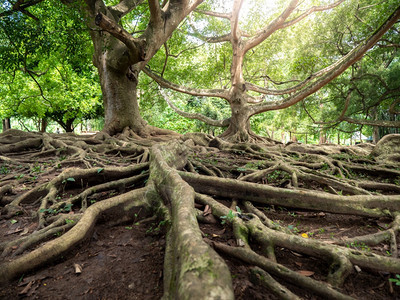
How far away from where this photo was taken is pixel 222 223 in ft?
6.47

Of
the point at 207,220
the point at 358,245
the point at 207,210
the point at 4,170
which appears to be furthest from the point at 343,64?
the point at 4,170

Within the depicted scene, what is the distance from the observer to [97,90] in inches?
570

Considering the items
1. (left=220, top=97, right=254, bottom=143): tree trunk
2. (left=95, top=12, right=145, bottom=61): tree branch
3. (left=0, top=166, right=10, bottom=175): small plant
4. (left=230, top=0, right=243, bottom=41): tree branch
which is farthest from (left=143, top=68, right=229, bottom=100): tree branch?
(left=0, top=166, right=10, bottom=175): small plant

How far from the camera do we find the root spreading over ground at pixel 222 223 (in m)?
1.34

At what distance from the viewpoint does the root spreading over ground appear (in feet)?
4.39

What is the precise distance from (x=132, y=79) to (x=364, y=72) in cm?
946

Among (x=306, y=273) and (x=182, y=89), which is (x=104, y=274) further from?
(x=182, y=89)

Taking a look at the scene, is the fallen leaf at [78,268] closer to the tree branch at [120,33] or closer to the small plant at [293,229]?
the small plant at [293,229]

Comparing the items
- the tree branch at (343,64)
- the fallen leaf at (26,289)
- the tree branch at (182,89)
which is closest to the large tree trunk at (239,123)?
the tree branch at (343,64)

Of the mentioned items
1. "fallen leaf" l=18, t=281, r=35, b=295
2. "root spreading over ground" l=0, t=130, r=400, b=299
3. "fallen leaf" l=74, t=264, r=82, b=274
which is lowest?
"fallen leaf" l=18, t=281, r=35, b=295

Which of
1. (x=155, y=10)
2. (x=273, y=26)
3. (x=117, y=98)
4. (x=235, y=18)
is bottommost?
(x=117, y=98)

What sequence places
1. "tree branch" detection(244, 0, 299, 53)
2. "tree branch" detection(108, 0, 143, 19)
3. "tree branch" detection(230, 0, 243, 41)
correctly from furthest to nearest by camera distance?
"tree branch" detection(230, 0, 243, 41) → "tree branch" detection(108, 0, 143, 19) → "tree branch" detection(244, 0, 299, 53)

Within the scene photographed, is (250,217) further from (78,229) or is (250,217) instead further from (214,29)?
(214,29)

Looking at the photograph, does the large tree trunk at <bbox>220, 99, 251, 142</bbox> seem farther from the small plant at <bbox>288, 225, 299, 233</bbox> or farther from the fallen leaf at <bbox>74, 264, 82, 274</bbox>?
the fallen leaf at <bbox>74, 264, 82, 274</bbox>
